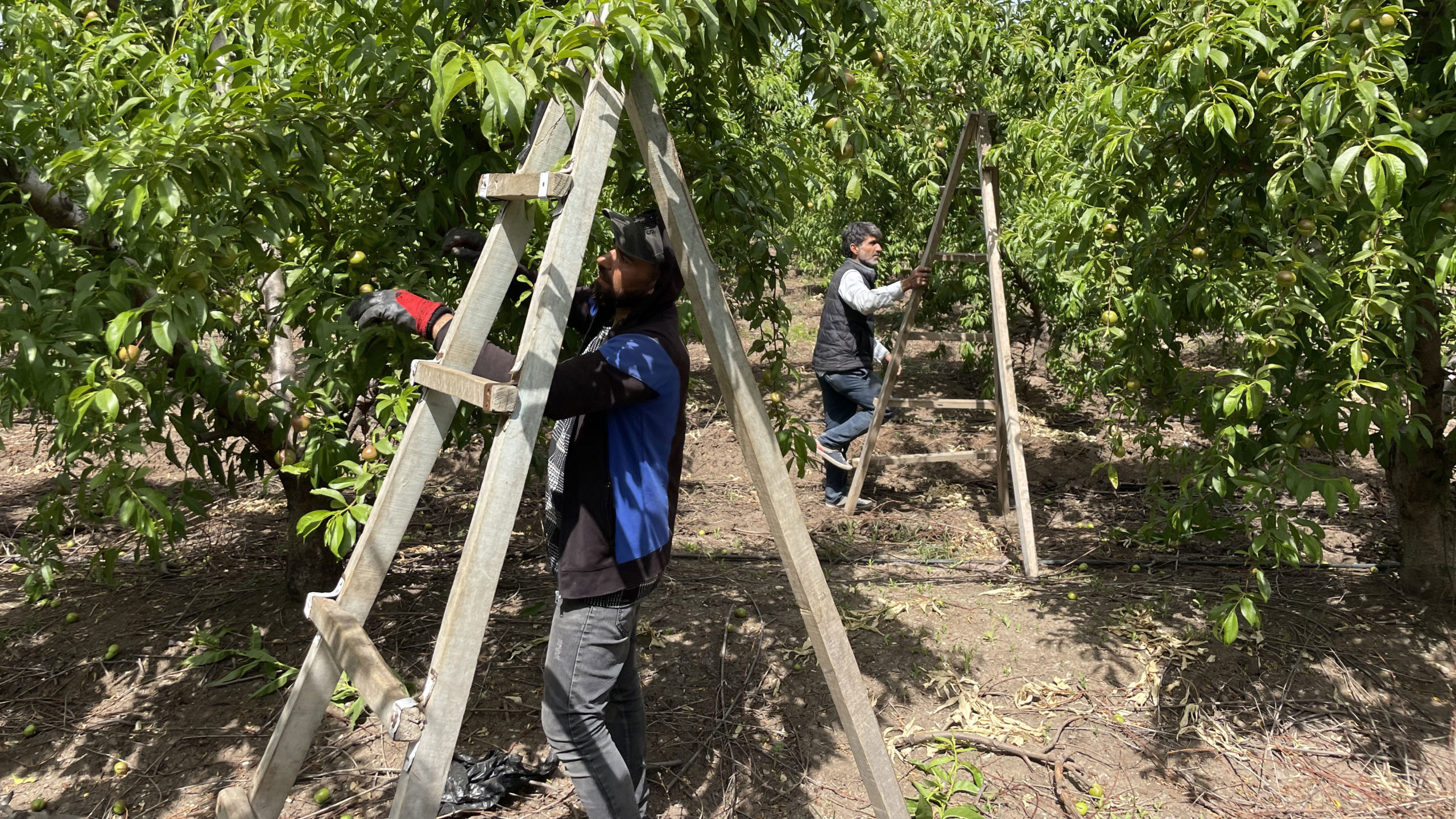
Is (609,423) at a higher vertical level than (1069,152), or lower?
lower

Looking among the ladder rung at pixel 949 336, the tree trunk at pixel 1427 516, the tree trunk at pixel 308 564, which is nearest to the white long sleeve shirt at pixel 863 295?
the ladder rung at pixel 949 336

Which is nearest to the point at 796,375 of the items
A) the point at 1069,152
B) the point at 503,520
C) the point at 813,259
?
the point at 1069,152

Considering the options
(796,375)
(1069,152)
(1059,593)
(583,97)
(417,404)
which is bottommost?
(1059,593)

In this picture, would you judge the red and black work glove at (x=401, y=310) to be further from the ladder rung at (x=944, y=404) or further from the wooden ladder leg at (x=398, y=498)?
the ladder rung at (x=944, y=404)

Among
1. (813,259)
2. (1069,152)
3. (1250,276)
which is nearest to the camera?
(1250,276)

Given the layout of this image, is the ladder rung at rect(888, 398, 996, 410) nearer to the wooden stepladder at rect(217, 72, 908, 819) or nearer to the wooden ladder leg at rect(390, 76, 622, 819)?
the wooden stepladder at rect(217, 72, 908, 819)

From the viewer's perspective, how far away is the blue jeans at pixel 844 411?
19.7 feet

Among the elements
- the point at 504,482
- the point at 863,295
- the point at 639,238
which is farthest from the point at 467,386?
the point at 863,295

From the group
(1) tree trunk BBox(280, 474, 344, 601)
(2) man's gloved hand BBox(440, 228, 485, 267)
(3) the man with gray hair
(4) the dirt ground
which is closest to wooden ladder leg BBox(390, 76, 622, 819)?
(2) man's gloved hand BBox(440, 228, 485, 267)

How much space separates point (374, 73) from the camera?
2355 mm

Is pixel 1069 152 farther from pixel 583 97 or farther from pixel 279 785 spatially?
pixel 279 785

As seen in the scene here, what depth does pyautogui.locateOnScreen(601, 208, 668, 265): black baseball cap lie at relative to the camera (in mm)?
2266

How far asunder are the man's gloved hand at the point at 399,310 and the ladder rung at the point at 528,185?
0.43 metres

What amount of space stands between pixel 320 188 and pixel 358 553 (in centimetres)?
106
